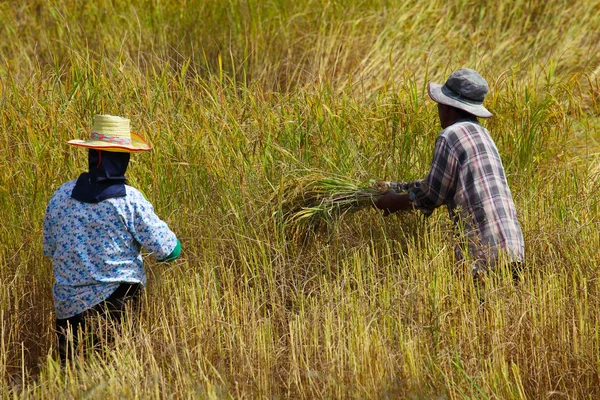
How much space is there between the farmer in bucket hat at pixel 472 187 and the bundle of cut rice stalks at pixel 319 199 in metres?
0.30

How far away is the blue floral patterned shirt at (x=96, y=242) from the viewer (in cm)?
347

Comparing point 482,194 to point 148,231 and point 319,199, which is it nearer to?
point 319,199

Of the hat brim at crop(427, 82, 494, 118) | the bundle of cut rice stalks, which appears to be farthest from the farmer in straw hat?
the hat brim at crop(427, 82, 494, 118)

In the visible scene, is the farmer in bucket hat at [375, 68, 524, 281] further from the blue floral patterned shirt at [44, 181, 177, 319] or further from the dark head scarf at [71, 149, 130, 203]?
the dark head scarf at [71, 149, 130, 203]

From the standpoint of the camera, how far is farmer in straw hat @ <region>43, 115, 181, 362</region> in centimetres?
347

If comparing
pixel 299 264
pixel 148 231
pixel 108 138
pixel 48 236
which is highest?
pixel 108 138

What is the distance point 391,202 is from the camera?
3.95 meters

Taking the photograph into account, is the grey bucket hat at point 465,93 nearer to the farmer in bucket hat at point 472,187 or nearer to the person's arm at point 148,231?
the farmer in bucket hat at point 472,187

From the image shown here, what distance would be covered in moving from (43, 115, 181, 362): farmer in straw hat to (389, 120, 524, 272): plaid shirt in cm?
125

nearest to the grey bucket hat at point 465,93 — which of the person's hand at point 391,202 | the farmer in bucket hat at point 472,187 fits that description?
the farmer in bucket hat at point 472,187

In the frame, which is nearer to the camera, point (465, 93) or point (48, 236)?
point (48, 236)

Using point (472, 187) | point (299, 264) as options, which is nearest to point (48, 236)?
point (299, 264)

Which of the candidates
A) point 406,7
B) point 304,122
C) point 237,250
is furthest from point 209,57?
point 237,250

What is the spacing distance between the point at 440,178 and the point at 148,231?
4.38 feet
